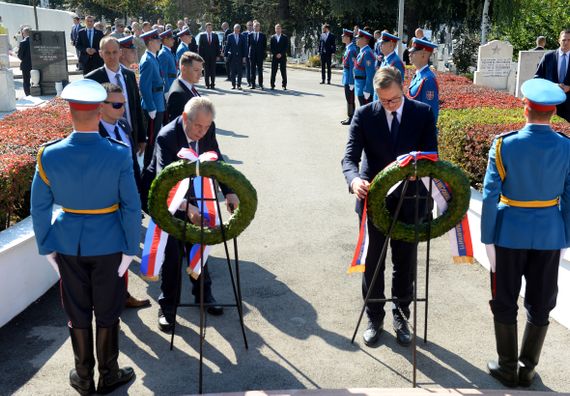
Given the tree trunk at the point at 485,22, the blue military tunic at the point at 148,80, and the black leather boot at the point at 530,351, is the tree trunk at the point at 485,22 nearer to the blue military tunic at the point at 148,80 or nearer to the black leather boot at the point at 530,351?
the blue military tunic at the point at 148,80

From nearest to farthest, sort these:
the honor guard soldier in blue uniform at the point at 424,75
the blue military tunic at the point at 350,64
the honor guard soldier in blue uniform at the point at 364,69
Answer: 1. the honor guard soldier in blue uniform at the point at 424,75
2. the honor guard soldier in blue uniform at the point at 364,69
3. the blue military tunic at the point at 350,64

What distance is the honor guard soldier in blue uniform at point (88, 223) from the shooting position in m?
4.08

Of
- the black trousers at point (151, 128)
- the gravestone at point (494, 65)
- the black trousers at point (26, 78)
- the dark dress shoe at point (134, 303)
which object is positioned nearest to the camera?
the dark dress shoe at point (134, 303)

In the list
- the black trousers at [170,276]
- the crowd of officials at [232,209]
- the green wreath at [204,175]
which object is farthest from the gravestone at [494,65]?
the green wreath at [204,175]

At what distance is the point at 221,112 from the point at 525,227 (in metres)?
12.9

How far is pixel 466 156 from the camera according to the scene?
7.45 m

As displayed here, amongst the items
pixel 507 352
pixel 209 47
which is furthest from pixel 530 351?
pixel 209 47

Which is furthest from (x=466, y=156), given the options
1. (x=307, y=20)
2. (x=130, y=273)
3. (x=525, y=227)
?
(x=307, y=20)

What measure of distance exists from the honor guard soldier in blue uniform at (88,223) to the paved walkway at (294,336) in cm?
37

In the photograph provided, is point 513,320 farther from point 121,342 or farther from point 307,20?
point 307,20

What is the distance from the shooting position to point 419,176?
4.47 m

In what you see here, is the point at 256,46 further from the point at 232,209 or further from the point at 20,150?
the point at 232,209

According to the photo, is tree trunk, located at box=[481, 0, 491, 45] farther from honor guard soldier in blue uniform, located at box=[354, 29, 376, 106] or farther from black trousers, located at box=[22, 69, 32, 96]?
black trousers, located at box=[22, 69, 32, 96]

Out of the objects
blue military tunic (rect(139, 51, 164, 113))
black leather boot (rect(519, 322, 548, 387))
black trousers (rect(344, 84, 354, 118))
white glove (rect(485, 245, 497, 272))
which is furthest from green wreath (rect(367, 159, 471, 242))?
black trousers (rect(344, 84, 354, 118))
